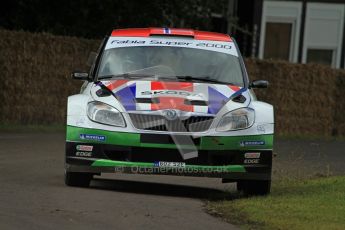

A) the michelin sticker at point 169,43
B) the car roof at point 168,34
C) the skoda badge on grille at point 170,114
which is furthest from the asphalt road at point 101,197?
the car roof at point 168,34

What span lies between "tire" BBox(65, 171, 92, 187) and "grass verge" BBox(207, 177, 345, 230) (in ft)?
4.98

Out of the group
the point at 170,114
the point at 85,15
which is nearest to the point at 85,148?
the point at 170,114

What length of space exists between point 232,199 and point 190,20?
44.0 ft

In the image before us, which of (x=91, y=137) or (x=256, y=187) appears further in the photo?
(x=256, y=187)

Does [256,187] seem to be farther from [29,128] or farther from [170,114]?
[29,128]

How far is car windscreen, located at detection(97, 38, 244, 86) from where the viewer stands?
10984 mm

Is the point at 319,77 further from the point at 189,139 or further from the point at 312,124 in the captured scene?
the point at 189,139

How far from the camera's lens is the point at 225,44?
11672 millimetres

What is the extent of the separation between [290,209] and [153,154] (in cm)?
163

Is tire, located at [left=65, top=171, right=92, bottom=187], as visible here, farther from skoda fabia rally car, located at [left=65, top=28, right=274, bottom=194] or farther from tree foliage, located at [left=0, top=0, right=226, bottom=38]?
tree foliage, located at [left=0, top=0, right=226, bottom=38]

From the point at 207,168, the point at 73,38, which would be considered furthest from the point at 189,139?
the point at 73,38

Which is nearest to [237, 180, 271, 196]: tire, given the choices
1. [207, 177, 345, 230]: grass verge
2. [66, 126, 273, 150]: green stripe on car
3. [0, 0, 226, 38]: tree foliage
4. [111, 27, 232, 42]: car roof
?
[207, 177, 345, 230]: grass verge

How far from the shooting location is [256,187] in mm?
10422

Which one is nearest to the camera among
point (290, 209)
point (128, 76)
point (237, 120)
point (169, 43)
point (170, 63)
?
point (290, 209)
